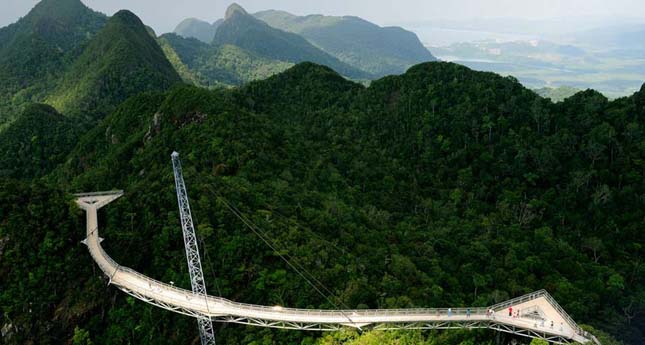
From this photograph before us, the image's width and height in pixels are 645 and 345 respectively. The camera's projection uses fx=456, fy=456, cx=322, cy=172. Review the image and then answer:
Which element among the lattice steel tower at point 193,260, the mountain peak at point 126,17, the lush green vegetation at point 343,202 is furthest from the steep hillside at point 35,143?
the mountain peak at point 126,17

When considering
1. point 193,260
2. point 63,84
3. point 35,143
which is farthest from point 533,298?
point 63,84

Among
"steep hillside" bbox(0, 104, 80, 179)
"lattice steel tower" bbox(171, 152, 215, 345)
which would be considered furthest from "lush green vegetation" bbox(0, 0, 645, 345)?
"lattice steel tower" bbox(171, 152, 215, 345)

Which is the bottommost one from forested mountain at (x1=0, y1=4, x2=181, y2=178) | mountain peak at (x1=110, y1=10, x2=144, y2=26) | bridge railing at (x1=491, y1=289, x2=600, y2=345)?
bridge railing at (x1=491, y1=289, x2=600, y2=345)

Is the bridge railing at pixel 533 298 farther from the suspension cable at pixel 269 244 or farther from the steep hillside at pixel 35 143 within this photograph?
the steep hillside at pixel 35 143

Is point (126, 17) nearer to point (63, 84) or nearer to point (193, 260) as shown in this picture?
point (63, 84)

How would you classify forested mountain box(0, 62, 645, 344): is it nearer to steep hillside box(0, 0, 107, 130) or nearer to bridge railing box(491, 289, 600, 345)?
bridge railing box(491, 289, 600, 345)

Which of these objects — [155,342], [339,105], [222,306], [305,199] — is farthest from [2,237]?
[339,105]
